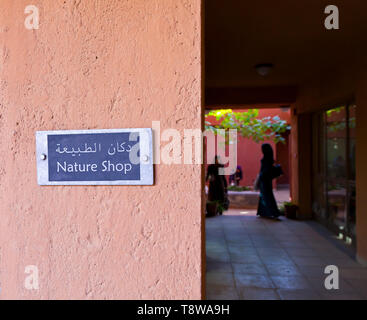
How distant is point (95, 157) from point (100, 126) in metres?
0.14

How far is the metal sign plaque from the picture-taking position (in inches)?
46.4

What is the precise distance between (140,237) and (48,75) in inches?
34.8

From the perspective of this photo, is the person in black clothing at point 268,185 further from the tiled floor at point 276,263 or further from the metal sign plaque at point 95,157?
the metal sign plaque at point 95,157

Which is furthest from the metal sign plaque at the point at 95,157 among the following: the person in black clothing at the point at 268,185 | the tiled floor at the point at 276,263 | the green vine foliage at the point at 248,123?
the green vine foliage at the point at 248,123

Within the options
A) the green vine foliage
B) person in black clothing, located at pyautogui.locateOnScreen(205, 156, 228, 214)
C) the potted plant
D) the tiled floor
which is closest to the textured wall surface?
the tiled floor

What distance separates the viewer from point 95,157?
47.6 inches

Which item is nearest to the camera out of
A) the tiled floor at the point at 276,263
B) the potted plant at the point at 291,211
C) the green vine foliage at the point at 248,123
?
the tiled floor at the point at 276,263

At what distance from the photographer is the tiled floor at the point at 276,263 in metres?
2.91

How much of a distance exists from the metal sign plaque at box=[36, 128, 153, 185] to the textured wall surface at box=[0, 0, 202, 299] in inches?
1.5

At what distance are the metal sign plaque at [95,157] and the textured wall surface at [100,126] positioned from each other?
0.04m

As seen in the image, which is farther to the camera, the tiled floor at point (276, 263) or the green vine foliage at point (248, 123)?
the green vine foliage at point (248, 123)

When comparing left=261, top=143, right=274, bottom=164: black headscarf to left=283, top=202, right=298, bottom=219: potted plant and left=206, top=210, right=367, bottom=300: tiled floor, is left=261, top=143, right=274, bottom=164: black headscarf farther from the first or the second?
left=206, top=210, right=367, bottom=300: tiled floor

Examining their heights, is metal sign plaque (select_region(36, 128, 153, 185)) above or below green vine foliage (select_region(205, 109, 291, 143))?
below
